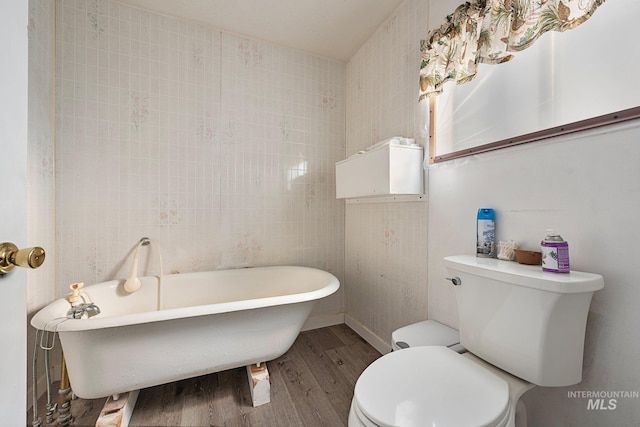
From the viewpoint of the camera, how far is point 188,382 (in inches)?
63.7

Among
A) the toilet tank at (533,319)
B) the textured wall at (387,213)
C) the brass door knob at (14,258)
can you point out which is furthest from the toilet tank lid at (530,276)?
the brass door knob at (14,258)

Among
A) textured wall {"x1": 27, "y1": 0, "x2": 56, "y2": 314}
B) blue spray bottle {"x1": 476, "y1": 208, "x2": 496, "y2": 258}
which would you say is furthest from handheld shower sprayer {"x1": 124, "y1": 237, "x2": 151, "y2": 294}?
blue spray bottle {"x1": 476, "y1": 208, "x2": 496, "y2": 258}

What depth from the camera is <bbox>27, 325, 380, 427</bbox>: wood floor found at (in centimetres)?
133

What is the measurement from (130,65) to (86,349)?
1.81 metres

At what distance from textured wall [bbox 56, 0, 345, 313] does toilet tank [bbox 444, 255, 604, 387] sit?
5.10 feet

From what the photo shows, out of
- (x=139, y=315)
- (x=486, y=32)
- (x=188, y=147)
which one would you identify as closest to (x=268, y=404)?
(x=139, y=315)

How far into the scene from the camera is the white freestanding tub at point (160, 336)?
113cm

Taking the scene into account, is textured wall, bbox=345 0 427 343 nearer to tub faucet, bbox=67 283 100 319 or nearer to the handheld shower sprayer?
the handheld shower sprayer

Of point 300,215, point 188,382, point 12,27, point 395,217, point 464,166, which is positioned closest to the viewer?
point 12,27

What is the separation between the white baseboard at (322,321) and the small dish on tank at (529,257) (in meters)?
1.73

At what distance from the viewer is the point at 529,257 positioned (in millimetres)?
999

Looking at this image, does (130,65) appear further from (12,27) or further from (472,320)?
(472,320)

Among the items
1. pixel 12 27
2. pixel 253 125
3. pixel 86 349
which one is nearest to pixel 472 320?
pixel 12 27

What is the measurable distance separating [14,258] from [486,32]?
166 centimetres
